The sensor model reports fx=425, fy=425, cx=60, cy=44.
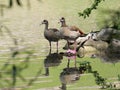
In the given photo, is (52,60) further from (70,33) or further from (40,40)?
(40,40)

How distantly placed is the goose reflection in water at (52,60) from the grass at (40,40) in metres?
0.11

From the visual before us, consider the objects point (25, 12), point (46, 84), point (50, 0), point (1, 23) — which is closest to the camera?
point (46, 84)

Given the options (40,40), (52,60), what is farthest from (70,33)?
(52,60)

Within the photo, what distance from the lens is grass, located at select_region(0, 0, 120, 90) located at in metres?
8.81

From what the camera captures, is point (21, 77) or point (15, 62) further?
point (15, 62)

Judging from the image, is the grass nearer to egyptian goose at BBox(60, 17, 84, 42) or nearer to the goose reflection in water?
the goose reflection in water

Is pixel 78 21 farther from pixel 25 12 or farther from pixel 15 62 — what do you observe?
pixel 15 62

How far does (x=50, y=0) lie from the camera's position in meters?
18.6

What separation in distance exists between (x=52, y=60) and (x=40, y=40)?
2112mm

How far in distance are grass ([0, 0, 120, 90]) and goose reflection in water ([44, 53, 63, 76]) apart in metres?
0.11

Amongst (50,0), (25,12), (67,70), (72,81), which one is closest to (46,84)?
(72,81)

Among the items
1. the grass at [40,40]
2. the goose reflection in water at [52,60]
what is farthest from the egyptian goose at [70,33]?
the goose reflection in water at [52,60]

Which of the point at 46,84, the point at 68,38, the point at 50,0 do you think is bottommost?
the point at 46,84

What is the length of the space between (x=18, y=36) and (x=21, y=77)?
13.0 ft
